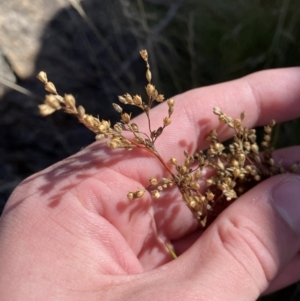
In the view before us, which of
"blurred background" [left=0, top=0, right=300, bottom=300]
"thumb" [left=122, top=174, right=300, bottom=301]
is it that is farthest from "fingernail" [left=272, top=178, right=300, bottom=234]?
"blurred background" [left=0, top=0, right=300, bottom=300]

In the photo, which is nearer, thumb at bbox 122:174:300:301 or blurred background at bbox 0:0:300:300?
thumb at bbox 122:174:300:301

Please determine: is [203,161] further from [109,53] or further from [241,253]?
[109,53]

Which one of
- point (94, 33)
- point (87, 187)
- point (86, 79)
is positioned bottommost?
point (87, 187)

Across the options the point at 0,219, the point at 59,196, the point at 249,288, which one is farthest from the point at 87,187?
the point at 249,288

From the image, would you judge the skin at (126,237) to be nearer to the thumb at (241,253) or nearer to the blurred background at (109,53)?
the thumb at (241,253)

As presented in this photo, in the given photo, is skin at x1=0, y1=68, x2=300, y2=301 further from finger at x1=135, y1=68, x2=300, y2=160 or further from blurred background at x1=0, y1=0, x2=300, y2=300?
blurred background at x1=0, y1=0, x2=300, y2=300

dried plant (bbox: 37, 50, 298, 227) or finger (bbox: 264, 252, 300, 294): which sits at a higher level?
dried plant (bbox: 37, 50, 298, 227)

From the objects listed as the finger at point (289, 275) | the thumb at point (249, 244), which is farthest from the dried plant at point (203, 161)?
the finger at point (289, 275)

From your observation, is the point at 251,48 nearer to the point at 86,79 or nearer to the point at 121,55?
the point at 121,55
